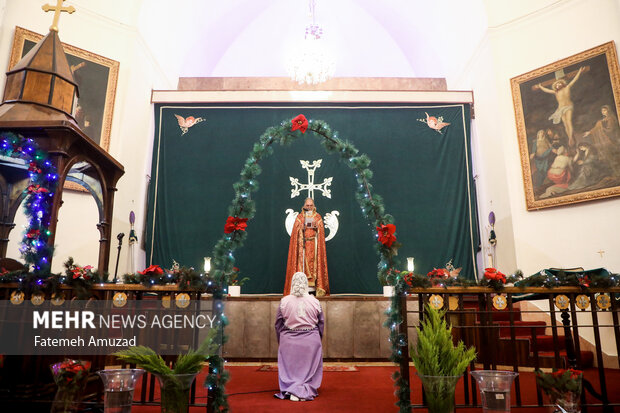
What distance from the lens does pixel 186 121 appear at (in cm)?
1109

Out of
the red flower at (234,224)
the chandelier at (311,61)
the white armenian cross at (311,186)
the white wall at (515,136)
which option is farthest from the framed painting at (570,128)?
the red flower at (234,224)

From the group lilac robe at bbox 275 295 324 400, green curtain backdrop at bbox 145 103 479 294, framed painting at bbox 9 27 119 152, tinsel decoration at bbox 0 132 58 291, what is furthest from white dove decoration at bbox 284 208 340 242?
tinsel decoration at bbox 0 132 58 291

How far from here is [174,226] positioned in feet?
34.2

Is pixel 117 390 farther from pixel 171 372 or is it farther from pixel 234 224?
pixel 234 224

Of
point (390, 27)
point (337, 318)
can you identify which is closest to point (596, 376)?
point (337, 318)

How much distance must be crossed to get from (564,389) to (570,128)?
21.7 feet

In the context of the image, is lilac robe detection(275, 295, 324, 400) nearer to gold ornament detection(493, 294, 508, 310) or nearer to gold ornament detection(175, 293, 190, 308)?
gold ornament detection(175, 293, 190, 308)

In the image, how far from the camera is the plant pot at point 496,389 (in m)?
3.38

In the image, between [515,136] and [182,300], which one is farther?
[515,136]

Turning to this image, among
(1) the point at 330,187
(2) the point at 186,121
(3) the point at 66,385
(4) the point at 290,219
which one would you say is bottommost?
(3) the point at 66,385

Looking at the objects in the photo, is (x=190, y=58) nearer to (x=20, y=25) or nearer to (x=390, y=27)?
(x=20, y=25)

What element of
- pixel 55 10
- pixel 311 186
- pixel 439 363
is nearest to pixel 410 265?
pixel 311 186

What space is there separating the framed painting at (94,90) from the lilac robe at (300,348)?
Answer: 600cm

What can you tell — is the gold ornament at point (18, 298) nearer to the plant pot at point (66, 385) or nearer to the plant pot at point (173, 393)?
the plant pot at point (66, 385)
